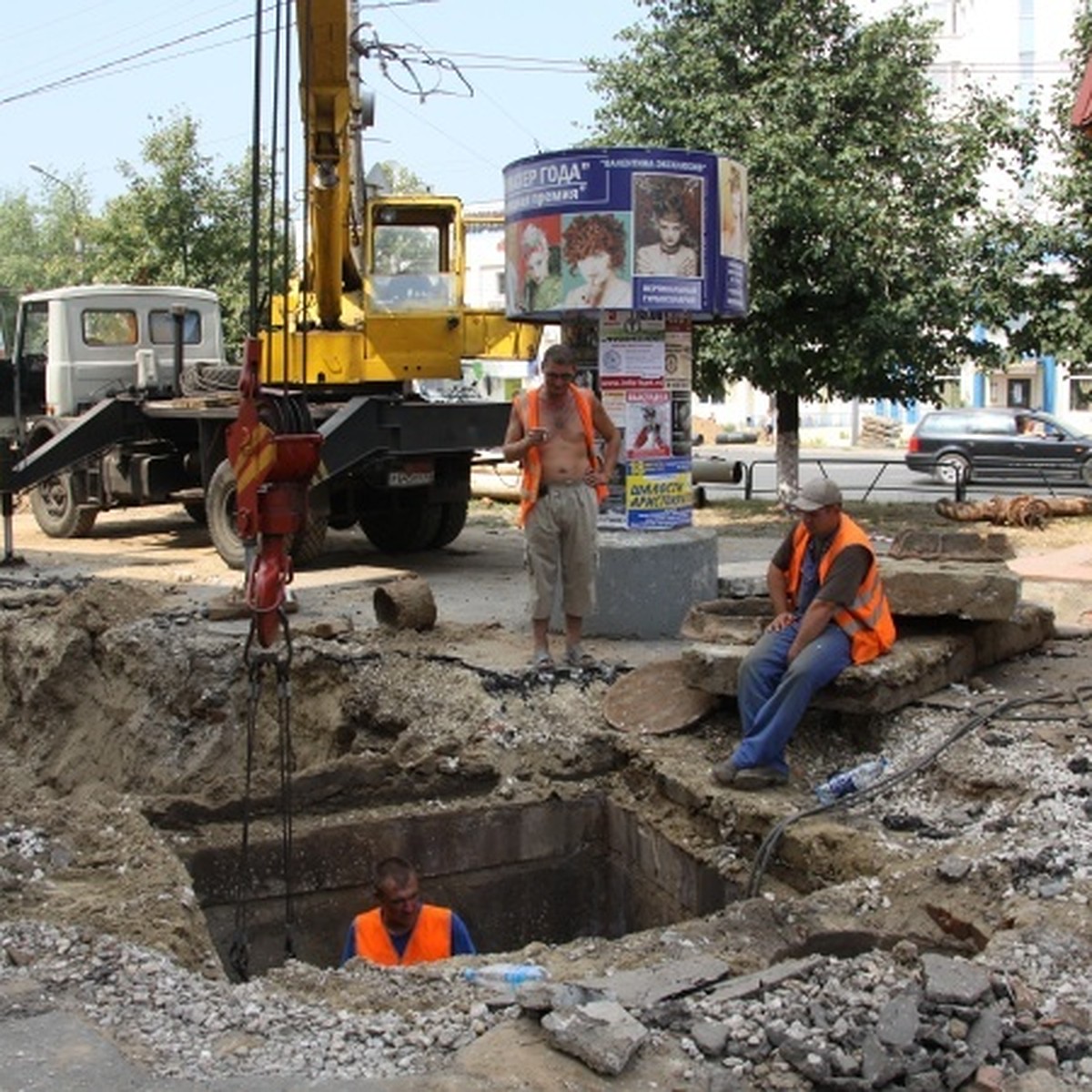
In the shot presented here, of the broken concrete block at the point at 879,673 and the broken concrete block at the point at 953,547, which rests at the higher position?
the broken concrete block at the point at 953,547

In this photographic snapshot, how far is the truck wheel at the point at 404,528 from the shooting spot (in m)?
14.4

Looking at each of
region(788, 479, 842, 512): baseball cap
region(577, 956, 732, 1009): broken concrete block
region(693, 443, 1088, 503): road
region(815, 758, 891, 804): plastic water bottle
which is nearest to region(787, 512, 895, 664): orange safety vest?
region(788, 479, 842, 512): baseball cap

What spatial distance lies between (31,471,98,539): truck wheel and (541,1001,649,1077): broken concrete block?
12538 mm

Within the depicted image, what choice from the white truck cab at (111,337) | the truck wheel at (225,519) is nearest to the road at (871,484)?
the white truck cab at (111,337)

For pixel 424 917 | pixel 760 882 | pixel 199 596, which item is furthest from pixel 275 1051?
pixel 199 596

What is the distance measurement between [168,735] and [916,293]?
10.2 metres

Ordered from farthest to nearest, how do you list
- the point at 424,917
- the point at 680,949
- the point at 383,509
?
the point at 383,509 < the point at 424,917 < the point at 680,949

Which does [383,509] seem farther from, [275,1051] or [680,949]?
[275,1051]

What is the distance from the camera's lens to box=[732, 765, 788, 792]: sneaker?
7148 mm

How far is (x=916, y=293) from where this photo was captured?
1625cm

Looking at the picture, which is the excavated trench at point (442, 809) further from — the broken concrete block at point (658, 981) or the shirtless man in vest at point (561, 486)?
the broken concrete block at point (658, 981)

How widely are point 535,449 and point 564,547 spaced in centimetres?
62

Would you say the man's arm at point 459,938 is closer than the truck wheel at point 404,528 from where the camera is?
Yes

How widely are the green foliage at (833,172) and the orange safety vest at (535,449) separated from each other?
8.02 metres
